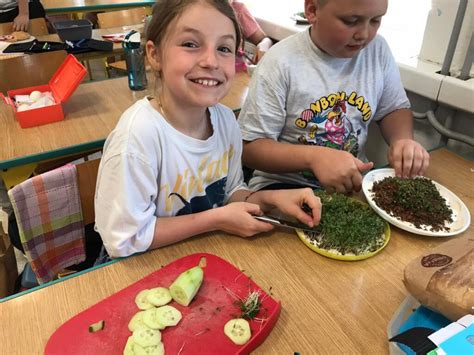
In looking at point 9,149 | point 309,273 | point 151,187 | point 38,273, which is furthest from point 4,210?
point 309,273

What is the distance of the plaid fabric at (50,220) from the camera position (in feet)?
3.27

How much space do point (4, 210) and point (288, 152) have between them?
1.55 metres

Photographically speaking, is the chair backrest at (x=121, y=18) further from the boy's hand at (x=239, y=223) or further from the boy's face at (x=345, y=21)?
the boy's hand at (x=239, y=223)

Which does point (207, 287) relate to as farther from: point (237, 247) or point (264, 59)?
point (264, 59)

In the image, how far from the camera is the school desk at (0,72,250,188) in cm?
135

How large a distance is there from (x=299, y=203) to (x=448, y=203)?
431 millimetres

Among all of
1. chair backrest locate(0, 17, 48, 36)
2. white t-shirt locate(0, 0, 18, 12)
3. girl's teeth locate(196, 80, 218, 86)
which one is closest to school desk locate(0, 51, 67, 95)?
girl's teeth locate(196, 80, 218, 86)

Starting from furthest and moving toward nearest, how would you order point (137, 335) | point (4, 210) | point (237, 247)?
1. point (4, 210)
2. point (237, 247)
3. point (137, 335)

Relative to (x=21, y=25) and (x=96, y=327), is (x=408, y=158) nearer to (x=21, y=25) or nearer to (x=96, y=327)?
(x=96, y=327)

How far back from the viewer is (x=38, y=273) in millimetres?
1113

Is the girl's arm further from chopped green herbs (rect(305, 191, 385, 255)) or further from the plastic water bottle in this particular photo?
the plastic water bottle

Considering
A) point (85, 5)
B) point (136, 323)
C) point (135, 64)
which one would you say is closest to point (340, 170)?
point (136, 323)

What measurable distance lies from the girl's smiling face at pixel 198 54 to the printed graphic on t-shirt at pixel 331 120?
17.0 inches

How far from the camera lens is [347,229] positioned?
900mm
